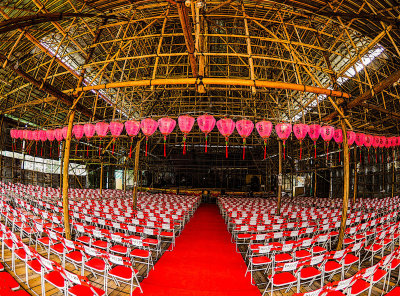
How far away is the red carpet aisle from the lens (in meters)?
4.30

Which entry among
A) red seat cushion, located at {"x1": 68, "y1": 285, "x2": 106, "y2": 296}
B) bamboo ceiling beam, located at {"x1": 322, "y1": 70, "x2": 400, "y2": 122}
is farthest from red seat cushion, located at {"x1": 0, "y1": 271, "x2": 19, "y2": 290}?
bamboo ceiling beam, located at {"x1": 322, "y1": 70, "x2": 400, "y2": 122}

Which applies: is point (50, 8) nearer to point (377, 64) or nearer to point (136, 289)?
point (136, 289)

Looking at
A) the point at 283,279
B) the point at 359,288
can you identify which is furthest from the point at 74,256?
the point at 359,288

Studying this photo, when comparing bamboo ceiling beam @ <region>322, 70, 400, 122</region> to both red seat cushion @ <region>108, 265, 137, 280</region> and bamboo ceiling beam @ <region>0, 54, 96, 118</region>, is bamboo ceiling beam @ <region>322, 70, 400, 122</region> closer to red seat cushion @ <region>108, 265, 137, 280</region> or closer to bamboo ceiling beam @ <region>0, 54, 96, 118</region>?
red seat cushion @ <region>108, 265, 137, 280</region>

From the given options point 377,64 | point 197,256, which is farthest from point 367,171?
point 197,256

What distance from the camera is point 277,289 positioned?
4305 mm

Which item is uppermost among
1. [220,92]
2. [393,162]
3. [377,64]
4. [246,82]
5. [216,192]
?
[220,92]

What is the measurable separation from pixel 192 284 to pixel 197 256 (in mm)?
1779

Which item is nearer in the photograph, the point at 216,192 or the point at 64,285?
the point at 64,285

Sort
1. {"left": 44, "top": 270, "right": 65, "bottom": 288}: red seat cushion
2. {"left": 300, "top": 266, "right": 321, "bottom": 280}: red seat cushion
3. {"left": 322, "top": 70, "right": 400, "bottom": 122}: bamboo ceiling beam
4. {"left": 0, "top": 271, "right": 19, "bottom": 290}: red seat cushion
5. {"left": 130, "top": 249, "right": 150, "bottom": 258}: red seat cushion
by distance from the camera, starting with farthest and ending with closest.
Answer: {"left": 322, "top": 70, "right": 400, "bottom": 122}: bamboo ceiling beam → {"left": 130, "top": 249, "right": 150, "bottom": 258}: red seat cushion → {"left": 300, "top": 266, "right": 321, "bottom": 280}: red seat cushion → {"left": 44, "top": 270, "right": 65, "bottom": 288}: red seat cushion → {"left": 0, "top": 271, "right": 19, "bottom": 290}: red seat cushion

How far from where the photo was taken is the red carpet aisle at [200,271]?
169 inches

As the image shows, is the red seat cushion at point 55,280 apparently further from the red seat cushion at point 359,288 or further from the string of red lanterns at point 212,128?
the red seat cushion at point 359,288

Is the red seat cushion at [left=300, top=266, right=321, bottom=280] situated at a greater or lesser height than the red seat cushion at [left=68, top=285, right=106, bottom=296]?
lesser

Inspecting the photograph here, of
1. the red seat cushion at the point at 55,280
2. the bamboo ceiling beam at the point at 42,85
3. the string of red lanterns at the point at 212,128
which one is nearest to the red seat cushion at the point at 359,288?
the string of red lanterns at the point at 212,128
